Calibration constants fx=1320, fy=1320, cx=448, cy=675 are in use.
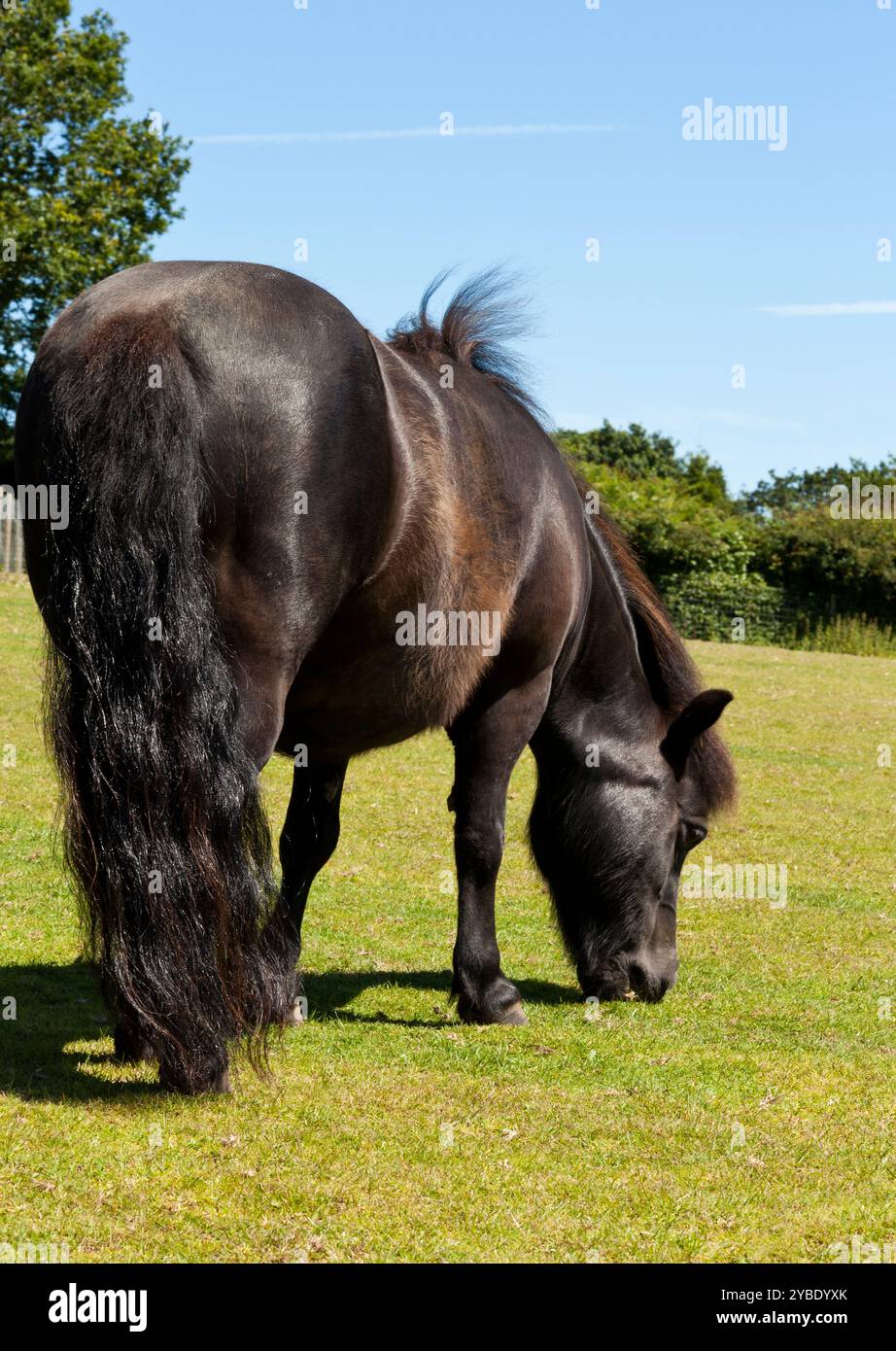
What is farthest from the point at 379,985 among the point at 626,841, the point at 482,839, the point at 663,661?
the point at 663,661

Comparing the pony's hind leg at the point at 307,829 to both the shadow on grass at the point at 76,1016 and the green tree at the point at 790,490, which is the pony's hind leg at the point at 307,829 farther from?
the green tree at the point at 790,490

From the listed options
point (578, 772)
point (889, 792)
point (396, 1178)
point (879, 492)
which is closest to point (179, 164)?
point (879, 492)

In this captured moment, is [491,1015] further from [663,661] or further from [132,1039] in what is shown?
[663,661]

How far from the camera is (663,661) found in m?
7.19

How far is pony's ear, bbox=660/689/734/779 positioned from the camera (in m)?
6.82

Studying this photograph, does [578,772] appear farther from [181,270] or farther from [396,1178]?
[181,270]

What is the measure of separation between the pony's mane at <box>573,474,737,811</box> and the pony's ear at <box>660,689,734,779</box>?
0.09 m

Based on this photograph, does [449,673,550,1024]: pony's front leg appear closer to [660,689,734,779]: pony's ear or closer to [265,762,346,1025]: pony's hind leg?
[265,762,346,1025]: pony's hind leg

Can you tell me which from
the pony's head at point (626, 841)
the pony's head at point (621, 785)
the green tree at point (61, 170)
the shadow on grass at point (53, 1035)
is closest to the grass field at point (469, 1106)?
the shadow on grass at point (53, 1035)

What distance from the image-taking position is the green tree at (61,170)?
36.0m

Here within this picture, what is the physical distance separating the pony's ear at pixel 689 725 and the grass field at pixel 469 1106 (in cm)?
134

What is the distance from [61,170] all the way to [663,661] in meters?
36.8

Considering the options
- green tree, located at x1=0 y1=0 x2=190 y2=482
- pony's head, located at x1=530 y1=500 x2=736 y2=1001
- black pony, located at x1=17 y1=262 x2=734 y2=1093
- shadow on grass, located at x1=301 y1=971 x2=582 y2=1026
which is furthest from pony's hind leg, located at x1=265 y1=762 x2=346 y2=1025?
green tree, located at x1=0 y1=0 x2=190 y2=482
